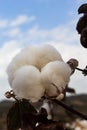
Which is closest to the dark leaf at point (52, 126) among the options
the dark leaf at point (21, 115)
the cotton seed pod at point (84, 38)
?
the dark leaf at point (21, 115)

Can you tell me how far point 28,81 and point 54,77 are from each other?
1.9 inches

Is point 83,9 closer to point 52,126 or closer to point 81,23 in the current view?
point 81,23

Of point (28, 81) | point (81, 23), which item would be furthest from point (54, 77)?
point (81, 23)

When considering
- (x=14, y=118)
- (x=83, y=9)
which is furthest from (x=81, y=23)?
(x=14, y=118)

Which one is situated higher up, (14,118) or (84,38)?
(84,38)

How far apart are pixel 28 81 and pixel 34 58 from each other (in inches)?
2.0

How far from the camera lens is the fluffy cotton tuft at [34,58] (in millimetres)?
854

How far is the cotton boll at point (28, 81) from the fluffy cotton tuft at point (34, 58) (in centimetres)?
2

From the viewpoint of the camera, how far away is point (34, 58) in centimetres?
86

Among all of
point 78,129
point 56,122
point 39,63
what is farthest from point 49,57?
point 78,129

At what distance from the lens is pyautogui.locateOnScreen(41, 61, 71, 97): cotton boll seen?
831 millimetres

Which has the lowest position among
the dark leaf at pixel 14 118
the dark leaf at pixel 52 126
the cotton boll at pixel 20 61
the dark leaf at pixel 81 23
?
the dark leaf at pixel 52 126

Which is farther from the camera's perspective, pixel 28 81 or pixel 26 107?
pixel 26 107

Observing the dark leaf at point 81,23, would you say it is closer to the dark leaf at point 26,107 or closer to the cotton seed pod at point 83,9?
the cotton seed pod at point 83,9
